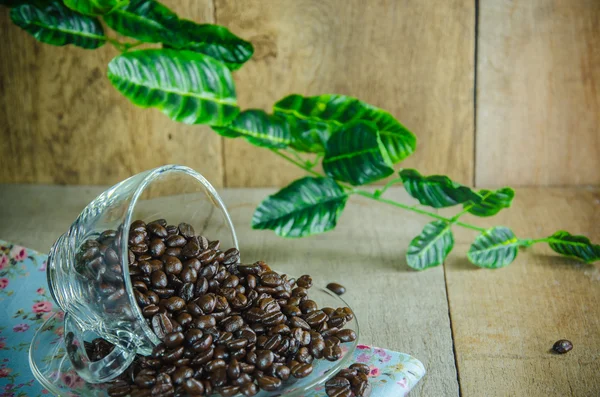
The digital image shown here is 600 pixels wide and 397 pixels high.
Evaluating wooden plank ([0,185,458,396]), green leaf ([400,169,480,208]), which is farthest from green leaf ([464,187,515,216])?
wooden plank ([0,185,458,396])

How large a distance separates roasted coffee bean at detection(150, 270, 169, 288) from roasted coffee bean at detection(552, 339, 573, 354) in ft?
2.11

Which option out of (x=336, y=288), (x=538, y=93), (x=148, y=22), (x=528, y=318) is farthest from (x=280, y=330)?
(x=538, y=93)

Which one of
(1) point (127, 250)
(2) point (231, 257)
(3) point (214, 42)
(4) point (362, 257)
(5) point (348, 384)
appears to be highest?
(3) point (214, 42)

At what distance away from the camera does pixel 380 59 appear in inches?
75.3

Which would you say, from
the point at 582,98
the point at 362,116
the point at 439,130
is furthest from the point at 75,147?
the point at 582,98

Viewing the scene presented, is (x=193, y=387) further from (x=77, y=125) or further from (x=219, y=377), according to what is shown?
(x=77, y=125)

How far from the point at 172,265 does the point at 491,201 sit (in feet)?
2.48

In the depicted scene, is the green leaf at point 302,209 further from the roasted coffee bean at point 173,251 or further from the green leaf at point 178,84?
the roasted coffee bean at point 173,251

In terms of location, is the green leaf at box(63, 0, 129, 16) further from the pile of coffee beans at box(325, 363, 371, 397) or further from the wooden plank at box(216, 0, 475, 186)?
the pile of coffee beans at box(325, 363, 371, 397)

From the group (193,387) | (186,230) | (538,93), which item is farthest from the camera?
(538,93)

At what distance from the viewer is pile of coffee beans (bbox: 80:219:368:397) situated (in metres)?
0.85

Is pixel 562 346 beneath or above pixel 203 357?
beneath

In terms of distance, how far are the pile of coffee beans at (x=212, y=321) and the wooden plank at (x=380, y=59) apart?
3.19 feet

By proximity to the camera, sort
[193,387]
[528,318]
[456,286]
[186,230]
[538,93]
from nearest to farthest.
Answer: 1. [193,387]
2. [186,230]
3. [528,318]
4. [456,286]
5. [538,93]
